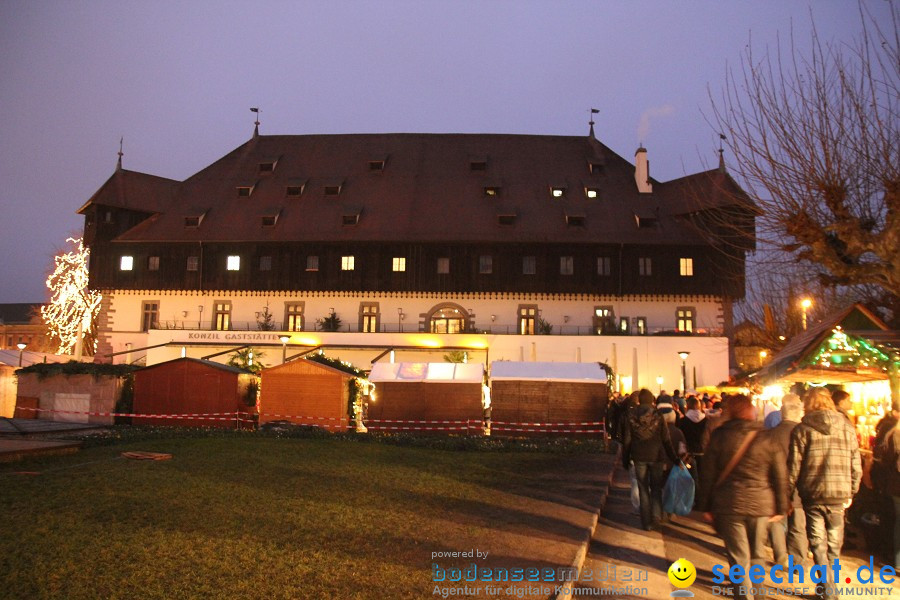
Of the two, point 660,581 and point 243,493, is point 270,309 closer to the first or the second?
point 243,493

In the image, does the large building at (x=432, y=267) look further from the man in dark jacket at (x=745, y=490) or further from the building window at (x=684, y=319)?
the man in dark jacket at (x=745, y=490)

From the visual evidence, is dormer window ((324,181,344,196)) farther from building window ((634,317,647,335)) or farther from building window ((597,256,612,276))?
building window ((634,317,647,335))

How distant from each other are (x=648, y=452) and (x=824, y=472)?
3498 mm

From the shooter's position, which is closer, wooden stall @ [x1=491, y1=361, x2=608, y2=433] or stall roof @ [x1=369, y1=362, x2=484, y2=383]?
wooden stall @ [x1=491, y1=361, x2=608, y2=433]

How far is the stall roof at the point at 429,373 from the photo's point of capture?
29.3m

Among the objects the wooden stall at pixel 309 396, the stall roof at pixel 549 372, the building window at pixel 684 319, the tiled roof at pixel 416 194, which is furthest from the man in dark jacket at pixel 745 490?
the building window at pixel 684 319

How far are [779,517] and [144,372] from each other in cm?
2775

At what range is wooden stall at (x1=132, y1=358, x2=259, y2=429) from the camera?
29.5m

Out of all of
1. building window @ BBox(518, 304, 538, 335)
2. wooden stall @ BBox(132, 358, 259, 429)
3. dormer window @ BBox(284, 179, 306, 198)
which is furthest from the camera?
dormer window @ BBox(284, 179, 306, 198)

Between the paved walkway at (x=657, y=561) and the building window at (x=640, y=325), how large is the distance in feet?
115

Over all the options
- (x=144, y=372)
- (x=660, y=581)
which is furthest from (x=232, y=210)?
(x=660, y=581)

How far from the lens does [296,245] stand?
49.0m

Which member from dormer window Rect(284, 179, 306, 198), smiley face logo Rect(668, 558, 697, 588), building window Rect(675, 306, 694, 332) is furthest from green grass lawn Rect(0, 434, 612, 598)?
dormer window Rect(284, 179, 306, 198)

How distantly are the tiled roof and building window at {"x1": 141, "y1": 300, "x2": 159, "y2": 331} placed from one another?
14.0 feet
